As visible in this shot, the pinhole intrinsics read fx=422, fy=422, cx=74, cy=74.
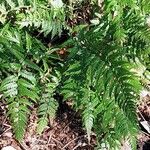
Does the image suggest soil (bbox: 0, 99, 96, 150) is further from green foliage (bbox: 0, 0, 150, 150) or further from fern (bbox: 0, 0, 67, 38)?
fern (bbox: 0, 0, 67, 38)

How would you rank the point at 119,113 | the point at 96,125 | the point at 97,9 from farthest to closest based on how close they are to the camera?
the point at 97,9
the point at 96,125
the point at 119,113

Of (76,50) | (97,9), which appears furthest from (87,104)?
(97,9)

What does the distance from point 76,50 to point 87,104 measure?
0.37 meters

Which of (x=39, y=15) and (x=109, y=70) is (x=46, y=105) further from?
(x=39, y=15)

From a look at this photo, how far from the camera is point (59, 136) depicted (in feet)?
9.69

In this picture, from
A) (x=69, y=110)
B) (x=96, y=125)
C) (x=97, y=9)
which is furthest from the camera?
(x=97, y=9)

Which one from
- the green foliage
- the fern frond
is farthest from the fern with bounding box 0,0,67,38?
the fern frond

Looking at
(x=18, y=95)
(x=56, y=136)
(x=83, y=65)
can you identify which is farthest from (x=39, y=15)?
(x=56, y=136)

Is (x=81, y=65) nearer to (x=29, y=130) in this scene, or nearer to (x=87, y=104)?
(x=87, y=104)

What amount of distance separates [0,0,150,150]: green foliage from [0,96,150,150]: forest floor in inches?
3.4

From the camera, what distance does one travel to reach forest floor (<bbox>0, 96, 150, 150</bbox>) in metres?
2.88

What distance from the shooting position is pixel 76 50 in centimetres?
279

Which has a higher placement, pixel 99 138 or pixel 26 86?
pixel 26 86

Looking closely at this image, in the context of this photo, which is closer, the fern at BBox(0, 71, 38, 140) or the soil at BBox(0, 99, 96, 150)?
the fern at BBox(0, 71, 38, 140)
